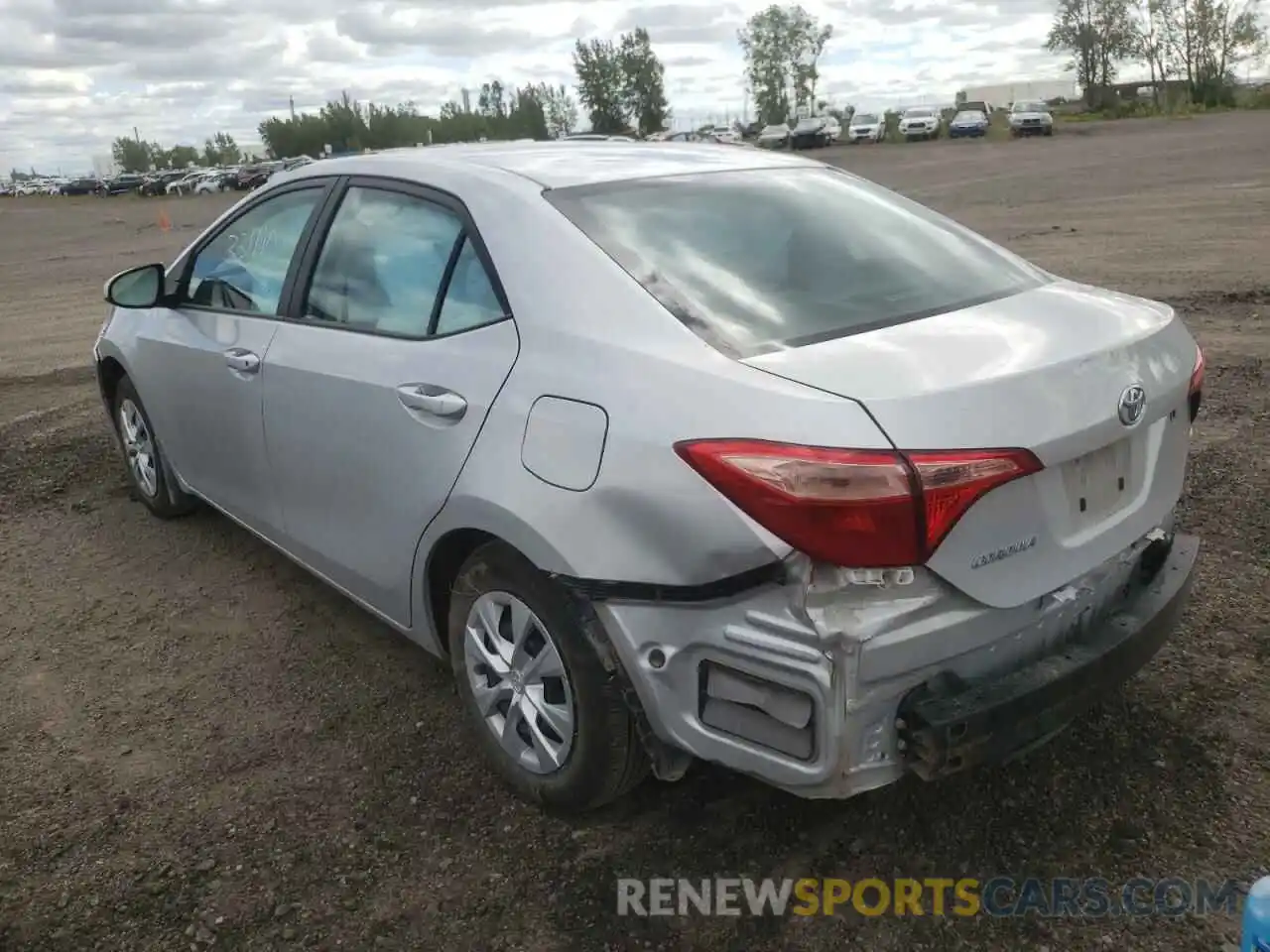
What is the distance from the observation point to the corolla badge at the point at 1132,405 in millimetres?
2316

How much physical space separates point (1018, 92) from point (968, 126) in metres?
52.0

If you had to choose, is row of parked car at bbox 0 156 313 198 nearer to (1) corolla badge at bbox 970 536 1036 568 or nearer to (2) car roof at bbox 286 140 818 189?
(2) car roof at bbox 286 140 818 189

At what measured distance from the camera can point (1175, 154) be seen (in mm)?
26688

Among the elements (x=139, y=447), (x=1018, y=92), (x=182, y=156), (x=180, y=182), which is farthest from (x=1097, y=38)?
(x=182, y=156)

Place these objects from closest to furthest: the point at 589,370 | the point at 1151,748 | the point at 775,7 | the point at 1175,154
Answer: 1. the point at 589,370
2. the point at 1151,748
3. the point at 1175,154
4. the point at 775,7

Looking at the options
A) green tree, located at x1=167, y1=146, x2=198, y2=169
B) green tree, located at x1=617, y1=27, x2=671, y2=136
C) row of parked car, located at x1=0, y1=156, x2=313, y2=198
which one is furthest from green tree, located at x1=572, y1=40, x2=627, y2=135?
green tree, located at x1=167, y1=146, x2=198, y2=169

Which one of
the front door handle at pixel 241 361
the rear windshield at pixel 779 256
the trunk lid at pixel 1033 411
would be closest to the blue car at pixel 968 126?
the rear windshield at pixel 779 256

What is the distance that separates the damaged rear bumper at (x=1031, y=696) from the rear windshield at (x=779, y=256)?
826 millimetres

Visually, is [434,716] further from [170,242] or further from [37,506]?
[170,242]

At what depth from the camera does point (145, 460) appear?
16.6ft

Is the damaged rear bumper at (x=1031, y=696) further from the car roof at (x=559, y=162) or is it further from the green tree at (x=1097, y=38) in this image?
the green tree at (x=1097, y=38)

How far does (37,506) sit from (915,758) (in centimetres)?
499

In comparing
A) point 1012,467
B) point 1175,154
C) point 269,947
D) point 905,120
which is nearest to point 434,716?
point 269,947

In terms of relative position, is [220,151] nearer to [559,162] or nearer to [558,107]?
[558,107]
